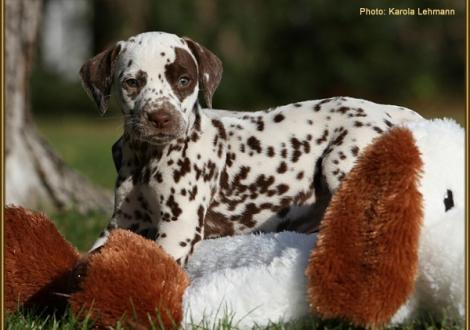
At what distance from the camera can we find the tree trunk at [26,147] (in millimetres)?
7230

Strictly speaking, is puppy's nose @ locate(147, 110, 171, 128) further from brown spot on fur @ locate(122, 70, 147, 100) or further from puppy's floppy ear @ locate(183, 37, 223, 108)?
puppy's floppy ear @ locate(183, 37, 223, 108)

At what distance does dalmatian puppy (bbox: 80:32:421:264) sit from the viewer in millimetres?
4348

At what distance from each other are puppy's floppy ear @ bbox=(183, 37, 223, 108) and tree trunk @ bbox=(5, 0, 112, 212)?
3101 millimetres

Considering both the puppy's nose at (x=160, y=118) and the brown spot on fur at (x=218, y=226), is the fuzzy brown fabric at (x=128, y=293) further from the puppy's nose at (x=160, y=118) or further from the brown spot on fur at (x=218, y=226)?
the brown spot on fur at (x=218, y=226)

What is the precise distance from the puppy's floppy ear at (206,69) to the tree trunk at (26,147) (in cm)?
310

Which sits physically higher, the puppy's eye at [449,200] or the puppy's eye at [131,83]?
the puppy's eye at [131,83]

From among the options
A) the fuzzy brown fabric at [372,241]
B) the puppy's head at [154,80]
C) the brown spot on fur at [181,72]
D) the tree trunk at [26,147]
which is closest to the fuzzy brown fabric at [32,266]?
the puppy's head at [154,80]

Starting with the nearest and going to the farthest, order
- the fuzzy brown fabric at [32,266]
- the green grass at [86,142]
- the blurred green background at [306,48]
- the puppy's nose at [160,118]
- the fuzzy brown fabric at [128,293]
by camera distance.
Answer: the fuzzy brown fabric at [128,293] < the fuzzy brown fabric at [32,266] < the puppy's nose at [160,118] < the green grass at [86,142] < the blurred green background at [306,48]

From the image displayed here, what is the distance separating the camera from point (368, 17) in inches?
789

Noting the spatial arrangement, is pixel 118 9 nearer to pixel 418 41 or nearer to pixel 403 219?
pixel 418 41

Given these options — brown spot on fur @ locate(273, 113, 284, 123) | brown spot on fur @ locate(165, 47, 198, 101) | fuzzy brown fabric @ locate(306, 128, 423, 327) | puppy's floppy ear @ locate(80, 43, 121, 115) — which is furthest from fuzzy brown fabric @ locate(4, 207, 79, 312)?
brown spot on fur @ locate(273, 113, 284, 123)

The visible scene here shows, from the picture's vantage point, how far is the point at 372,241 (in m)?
3.40

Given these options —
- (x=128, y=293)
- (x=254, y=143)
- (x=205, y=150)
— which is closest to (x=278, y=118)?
(x=254, y=143)

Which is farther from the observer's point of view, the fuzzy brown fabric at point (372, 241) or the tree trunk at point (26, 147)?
the tree trunk at point (26, 147)
